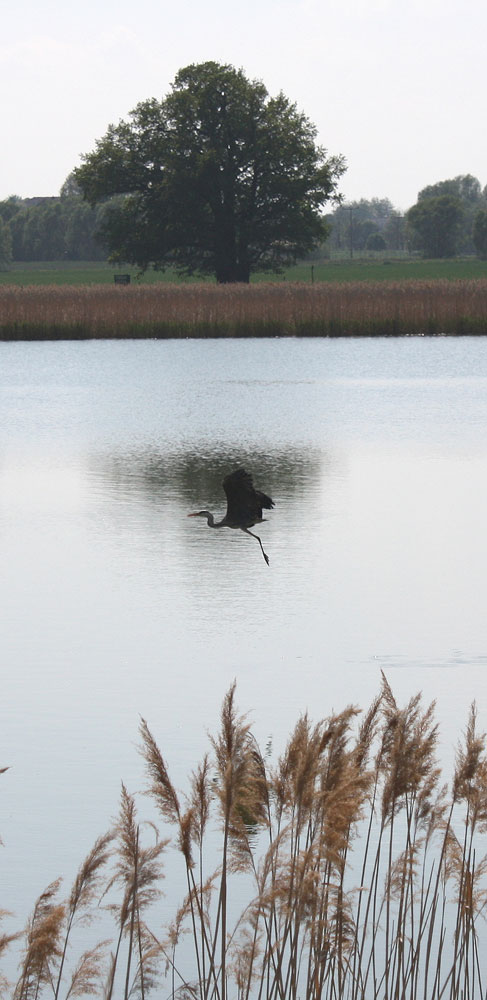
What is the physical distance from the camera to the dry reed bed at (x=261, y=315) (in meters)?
31.8

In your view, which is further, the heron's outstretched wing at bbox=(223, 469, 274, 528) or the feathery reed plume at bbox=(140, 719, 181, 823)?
the heron's outstretched wing at bbox=(223, 469, 274, 528)

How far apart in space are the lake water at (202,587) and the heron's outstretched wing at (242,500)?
0.83 m

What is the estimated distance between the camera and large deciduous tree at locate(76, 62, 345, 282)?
54.6 m

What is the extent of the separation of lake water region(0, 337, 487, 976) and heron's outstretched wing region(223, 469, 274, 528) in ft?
2.71

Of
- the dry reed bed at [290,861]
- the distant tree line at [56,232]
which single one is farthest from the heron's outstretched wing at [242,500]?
the distant tree line at [56,232]

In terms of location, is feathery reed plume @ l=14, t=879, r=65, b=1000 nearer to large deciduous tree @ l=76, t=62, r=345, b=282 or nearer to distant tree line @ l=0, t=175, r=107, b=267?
large deciduous tree @ l=76, t=62, r=345, b=282

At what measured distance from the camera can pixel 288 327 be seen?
105ft

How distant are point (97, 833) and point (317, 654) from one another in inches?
103

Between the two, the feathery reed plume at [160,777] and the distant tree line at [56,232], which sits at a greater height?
the distant tree line at [56,232]

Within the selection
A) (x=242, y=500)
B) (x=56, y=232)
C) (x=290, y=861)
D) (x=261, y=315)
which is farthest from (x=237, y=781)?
(x=56, y=232)

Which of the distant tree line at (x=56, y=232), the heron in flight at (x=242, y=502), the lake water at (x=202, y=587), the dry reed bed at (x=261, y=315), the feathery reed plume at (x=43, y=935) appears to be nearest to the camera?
the feathery reed plume at (x=43, y=935)

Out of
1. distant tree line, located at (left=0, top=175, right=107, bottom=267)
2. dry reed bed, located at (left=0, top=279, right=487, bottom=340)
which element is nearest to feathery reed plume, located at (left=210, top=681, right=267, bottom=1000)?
dry reed bed, located at (left=0, top=279, right=487, bottom=340)

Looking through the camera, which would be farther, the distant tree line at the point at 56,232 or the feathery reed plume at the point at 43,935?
the distant tree line at the point at 56,232

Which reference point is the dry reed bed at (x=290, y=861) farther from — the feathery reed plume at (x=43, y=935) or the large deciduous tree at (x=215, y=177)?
the large deciduous tree at (x=215, y=177)
